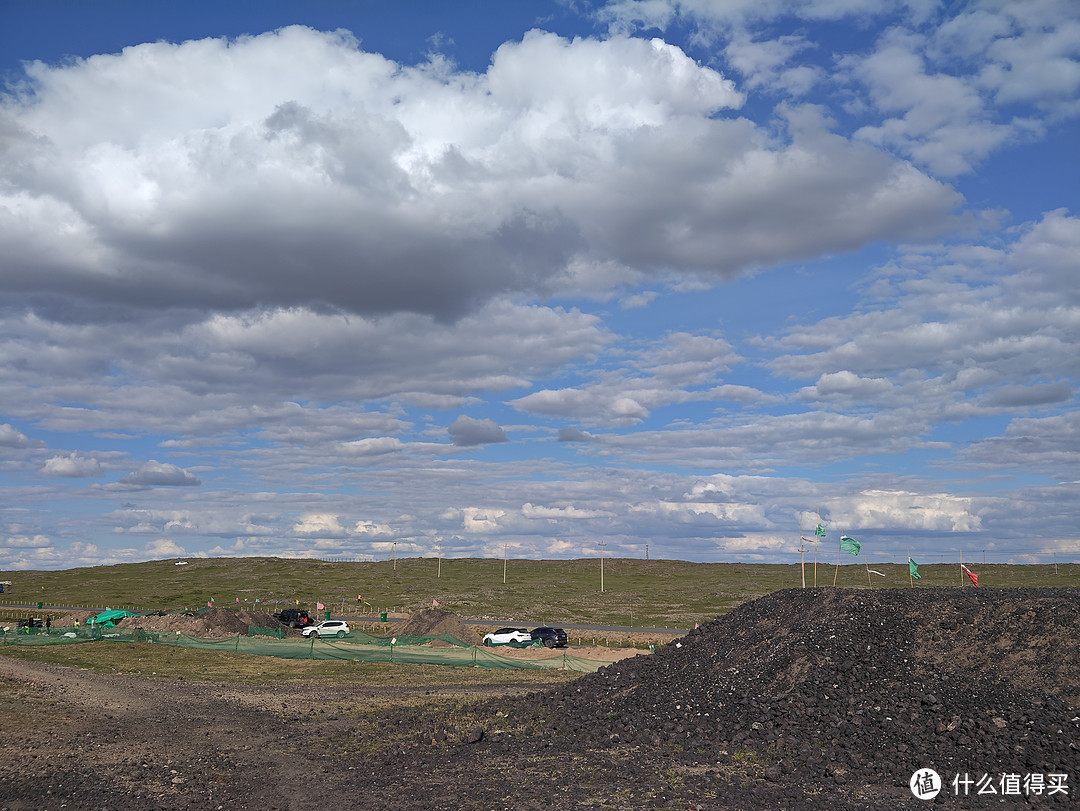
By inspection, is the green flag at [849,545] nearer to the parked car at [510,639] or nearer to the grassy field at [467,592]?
the parked car at [510,639]

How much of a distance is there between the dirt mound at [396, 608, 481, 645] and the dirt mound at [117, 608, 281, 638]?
13.0 metres

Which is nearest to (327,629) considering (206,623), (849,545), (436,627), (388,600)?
(206,623)

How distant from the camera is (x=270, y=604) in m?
122

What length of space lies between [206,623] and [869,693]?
5651cm

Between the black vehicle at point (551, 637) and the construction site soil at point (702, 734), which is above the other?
the construction site soil at point (702, 734)

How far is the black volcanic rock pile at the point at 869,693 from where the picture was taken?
18.8 metres

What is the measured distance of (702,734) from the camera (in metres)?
21.9

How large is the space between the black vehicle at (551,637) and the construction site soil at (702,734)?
3938cm

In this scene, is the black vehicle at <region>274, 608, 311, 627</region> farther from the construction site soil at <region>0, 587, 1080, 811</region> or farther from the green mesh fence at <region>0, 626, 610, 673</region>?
the construction site soil at <region>0, 587, 1080, 811</region>

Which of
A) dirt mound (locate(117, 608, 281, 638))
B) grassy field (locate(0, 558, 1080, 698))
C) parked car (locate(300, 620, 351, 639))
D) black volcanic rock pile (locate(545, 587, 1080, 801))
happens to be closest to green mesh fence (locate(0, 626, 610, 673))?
grassy field (locate(0, 558, 1080, 698))

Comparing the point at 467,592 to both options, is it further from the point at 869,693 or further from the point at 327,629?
the point at 869,693

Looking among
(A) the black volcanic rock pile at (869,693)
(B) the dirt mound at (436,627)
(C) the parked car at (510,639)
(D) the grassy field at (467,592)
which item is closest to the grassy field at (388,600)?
(D) the grassy field at (467,592)

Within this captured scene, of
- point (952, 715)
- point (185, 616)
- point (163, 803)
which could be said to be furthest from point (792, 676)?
point (185, 616)

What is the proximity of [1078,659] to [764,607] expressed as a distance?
1094 cm
